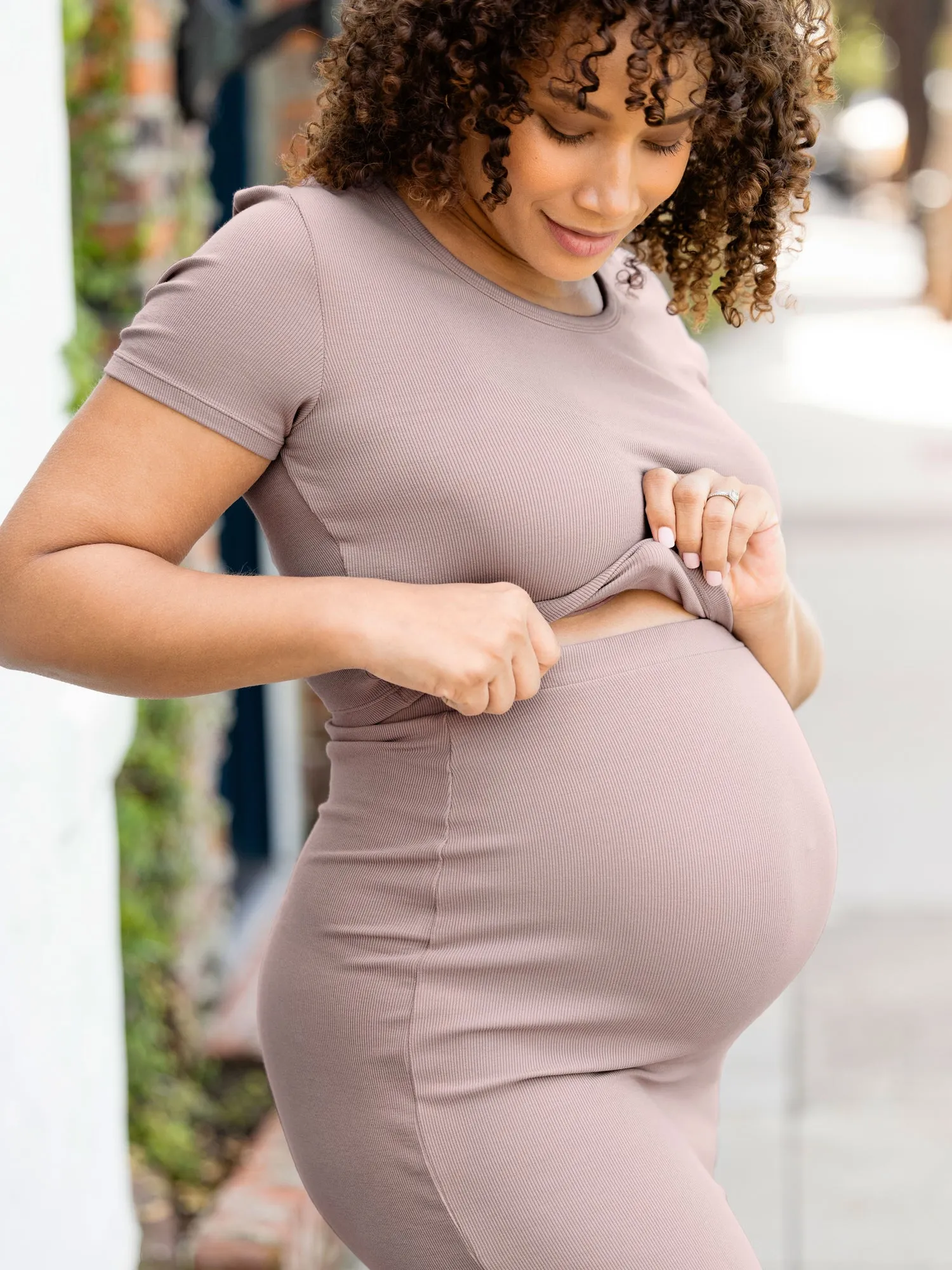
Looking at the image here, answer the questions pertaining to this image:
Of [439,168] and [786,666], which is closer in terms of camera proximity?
[439,168]

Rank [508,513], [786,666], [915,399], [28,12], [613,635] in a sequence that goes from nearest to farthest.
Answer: [508,513] → [613,635] → [786,666] → [28,12] → [915,399]

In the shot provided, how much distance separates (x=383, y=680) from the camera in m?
1.57

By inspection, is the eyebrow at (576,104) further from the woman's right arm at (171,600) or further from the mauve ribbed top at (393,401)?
the woman's right arm at (171,600)

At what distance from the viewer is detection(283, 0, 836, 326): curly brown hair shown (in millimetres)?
1479

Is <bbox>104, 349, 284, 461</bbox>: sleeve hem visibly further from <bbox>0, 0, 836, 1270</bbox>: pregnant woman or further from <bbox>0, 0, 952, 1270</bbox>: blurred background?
<bbox>0, 0, 952, 1270</bbox>: blurred background

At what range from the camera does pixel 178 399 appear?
1397mm

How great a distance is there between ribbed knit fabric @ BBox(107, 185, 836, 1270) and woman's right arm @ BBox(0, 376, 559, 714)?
5 centimetres

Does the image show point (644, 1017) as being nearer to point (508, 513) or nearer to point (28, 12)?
point (508, 513)

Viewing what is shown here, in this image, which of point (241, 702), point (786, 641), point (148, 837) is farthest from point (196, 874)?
point (786, 641)

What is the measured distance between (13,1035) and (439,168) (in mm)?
1139

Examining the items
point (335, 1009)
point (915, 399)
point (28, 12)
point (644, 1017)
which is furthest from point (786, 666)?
→ point (915, 399)

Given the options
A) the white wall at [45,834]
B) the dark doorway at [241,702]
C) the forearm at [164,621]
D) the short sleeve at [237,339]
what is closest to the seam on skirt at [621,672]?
the forearm at [164,621]

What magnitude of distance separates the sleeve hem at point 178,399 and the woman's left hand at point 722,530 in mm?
421

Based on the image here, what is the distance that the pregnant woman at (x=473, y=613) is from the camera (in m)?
1.42
